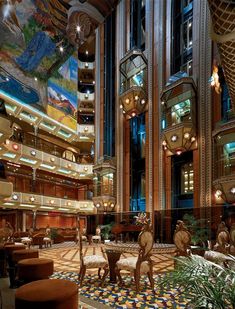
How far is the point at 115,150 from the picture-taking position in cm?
1784

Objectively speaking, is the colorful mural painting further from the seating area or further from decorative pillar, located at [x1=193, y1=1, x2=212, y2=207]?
the seating area

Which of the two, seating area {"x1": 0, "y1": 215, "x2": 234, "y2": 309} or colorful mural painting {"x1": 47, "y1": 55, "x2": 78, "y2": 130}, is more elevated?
colorful mural painting {"x1": 47, "y1": 55, "x2": 78, "y2": 130}

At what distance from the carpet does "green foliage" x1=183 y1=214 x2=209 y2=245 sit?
5.49m

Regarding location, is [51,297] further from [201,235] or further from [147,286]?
[201,235]

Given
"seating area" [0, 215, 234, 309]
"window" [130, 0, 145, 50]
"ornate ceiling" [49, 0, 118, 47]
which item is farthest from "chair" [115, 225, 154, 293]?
"ornate ceiling" [49, 0, 118, 47]

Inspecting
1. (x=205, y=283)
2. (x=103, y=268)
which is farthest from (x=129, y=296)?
(x=205, y=283)

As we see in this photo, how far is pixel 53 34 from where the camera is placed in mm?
17828

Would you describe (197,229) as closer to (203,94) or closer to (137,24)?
(203,94)

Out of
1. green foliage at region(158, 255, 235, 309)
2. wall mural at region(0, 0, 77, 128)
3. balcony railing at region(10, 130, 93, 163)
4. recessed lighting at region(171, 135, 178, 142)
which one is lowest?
green foliage at region(158, 255, 235, 309)

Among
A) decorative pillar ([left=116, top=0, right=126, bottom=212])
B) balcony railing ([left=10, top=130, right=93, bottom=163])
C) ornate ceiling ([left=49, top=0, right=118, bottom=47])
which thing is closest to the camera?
decorative pillar ([left=116, top=0, right=126, bottom=212])

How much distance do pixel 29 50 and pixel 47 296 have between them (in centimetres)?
1677

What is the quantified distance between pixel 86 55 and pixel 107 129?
1104 cm

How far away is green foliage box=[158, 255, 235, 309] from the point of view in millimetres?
1256

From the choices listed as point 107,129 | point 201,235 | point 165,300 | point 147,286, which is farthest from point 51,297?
point 107,129
